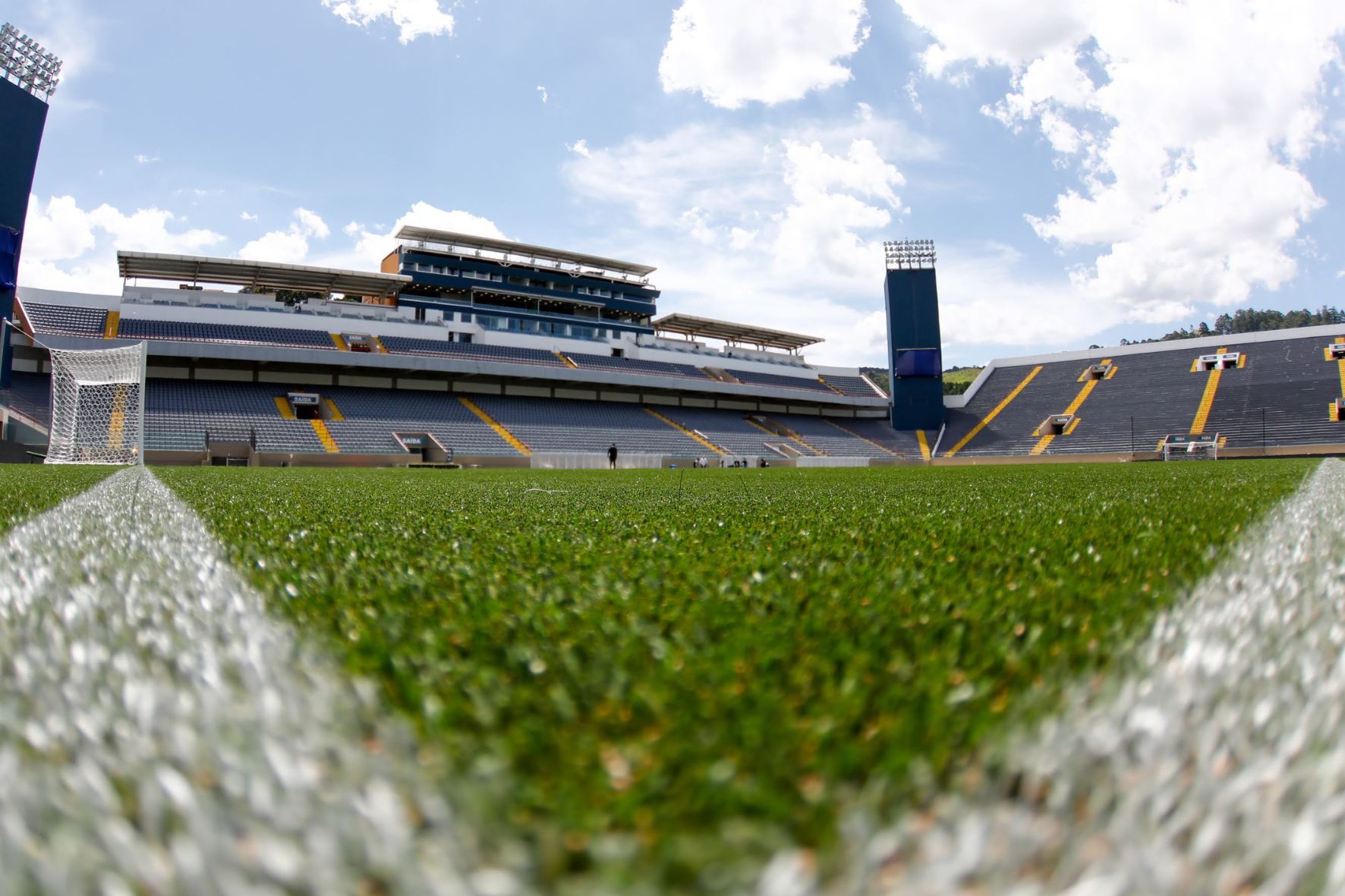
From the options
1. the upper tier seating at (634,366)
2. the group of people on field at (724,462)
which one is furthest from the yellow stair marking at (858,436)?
the group of people on field at (724,462)

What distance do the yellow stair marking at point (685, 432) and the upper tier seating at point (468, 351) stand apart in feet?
16.1

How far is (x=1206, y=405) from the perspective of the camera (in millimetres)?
33812

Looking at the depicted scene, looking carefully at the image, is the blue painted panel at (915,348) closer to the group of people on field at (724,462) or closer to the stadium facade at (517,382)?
the stadium facade at (517,382)

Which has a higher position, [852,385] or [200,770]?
[852,385]

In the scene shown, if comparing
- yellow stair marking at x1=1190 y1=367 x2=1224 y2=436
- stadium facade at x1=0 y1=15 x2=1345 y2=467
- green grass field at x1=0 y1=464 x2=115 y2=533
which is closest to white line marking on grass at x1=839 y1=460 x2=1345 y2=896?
green grass field at x1=0 y1=464 x2=115 y2=533

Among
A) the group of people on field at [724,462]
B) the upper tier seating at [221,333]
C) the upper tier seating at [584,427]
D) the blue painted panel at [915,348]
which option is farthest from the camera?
the blue painted panel at [915,348]

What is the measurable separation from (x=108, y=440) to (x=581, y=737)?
23702 mm

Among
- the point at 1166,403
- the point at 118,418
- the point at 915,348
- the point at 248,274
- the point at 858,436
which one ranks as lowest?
the point at 118,418

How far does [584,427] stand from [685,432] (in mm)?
4965

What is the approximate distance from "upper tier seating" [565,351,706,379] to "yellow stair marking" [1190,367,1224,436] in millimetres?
21897

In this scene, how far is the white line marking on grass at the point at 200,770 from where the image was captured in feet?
1.36

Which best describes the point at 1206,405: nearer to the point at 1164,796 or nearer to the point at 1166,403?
the point at 1166,403

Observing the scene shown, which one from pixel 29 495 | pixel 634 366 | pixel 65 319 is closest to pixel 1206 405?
pixel 634 366

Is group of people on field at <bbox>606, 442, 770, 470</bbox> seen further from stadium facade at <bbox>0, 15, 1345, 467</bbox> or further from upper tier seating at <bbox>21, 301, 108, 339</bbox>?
upper tier seating at <bbox>21, 301, 108, 339</bbox>
